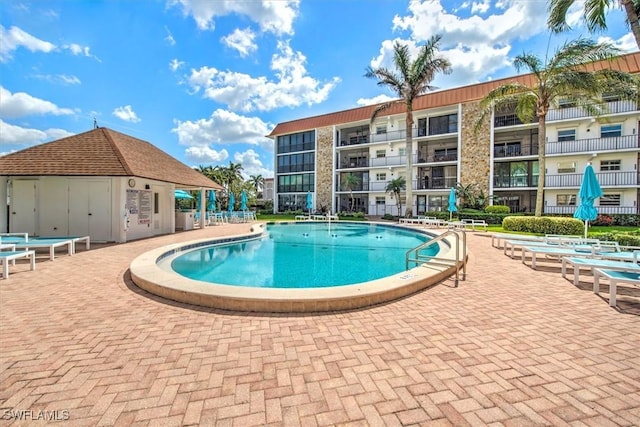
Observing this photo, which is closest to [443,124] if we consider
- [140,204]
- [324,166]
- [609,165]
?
[609,165]

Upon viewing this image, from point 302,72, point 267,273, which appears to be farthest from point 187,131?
point 267,273

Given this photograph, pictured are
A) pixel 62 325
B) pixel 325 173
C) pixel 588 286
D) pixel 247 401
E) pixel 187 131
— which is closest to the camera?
pixel 247 401

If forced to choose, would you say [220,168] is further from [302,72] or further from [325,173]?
A: [302,72]

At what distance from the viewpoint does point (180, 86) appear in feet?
62.8

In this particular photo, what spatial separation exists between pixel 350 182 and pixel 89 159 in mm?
24627

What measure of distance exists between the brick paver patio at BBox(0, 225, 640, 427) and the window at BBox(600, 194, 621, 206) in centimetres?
2276

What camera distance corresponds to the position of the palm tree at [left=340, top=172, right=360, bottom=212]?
3188 cm

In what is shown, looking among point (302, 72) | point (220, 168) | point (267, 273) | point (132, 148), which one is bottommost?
point (267, 273)

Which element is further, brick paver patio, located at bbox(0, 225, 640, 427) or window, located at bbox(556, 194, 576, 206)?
window, located at bbox(556, 194, 576, 206)

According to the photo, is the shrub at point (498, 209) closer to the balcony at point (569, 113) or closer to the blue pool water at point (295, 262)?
the balcony at point (569, 113)

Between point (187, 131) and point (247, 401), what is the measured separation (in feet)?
103

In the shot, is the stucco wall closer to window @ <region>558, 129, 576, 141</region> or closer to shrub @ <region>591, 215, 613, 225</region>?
window @ <region>558, 129, 576, 141</region>

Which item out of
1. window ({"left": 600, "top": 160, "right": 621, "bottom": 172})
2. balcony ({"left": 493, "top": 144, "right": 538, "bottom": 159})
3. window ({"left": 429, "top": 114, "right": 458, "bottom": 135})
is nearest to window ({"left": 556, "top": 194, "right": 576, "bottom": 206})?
window ({"left": 600, "top": 160, "right": 621, "bottom": 172})

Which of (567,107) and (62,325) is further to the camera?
(567,107)
